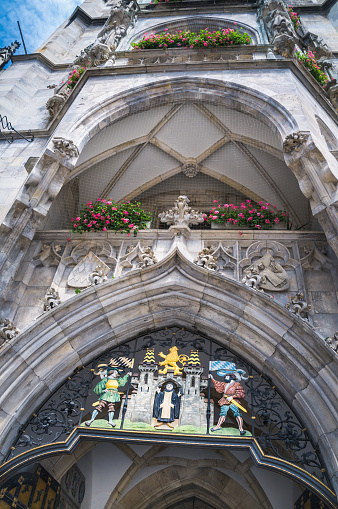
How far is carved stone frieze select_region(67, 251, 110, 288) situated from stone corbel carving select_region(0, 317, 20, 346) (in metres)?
0.93

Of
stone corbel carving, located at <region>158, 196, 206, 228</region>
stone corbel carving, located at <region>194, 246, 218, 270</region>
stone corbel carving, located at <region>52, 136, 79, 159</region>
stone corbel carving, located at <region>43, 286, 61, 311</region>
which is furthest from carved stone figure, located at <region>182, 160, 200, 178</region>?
stone corbel carving, located at <region>43, 286, 61, 311</region>

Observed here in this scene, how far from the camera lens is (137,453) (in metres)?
7.88

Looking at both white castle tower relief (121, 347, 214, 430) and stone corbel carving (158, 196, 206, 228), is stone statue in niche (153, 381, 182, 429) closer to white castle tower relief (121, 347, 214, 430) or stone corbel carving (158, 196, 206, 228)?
white castle tower relief (121, 347, 214, 430)

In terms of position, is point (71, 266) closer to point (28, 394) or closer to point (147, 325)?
point (147, 325)

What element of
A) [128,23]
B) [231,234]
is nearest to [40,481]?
[231,234]

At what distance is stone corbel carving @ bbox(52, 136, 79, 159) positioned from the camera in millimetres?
5906

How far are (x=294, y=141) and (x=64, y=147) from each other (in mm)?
3151

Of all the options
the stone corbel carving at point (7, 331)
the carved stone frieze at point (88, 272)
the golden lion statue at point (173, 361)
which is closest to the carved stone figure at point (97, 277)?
the carved stone frieze at point (88, 272)

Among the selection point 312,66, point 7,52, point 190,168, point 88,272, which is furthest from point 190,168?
point 7,52

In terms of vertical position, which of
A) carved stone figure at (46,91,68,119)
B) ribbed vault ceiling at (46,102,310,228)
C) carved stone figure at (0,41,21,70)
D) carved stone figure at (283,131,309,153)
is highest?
carved stone figure at (0,41,21,70)

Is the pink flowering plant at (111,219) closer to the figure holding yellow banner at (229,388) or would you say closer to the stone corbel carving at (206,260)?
the stone corbel carving at (206,260)

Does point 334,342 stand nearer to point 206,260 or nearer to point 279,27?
point 206,260

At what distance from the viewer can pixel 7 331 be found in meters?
4.78

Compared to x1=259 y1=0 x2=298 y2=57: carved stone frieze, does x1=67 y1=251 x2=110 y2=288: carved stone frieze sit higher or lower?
lower
